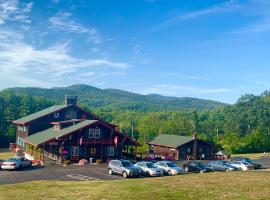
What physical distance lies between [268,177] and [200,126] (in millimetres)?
110271

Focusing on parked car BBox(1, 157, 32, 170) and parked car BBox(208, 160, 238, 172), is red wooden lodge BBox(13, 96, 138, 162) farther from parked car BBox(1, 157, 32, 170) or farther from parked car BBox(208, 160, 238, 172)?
parked car BBox(208, 160, 238, 172)

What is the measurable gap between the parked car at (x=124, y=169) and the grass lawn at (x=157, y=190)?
7859 millimetres

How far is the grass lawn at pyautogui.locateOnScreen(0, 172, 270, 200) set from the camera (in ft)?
77.3

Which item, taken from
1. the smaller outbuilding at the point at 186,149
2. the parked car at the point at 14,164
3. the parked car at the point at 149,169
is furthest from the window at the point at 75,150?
the smaller outbuilding at the point at 186,149

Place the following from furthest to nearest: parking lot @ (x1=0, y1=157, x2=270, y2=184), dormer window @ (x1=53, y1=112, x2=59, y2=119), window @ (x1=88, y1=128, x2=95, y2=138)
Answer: dormer window @ (x1=53, y1=112, x2=59, y2=119)
window @ (x1=88, y1=128, x2=95, y2=138)
parking lot @ (x1=0, y1=157, x2=270, y2=184)

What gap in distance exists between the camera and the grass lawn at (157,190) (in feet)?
77.3

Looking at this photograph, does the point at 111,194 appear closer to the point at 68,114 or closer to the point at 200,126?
the point at 68,114

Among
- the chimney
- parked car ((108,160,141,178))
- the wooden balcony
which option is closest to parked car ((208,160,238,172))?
parked car ((108,160,141,178))

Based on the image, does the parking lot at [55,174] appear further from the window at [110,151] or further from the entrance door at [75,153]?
the window at [110,151]

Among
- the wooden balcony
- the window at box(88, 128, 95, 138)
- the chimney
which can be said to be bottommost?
the wooden balcony

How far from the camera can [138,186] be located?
27.4m

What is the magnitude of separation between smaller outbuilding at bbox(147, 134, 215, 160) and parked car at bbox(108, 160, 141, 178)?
27.8 m

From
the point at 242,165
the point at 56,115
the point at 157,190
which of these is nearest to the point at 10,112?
the point at 56,115

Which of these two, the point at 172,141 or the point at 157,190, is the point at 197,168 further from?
the point at 172,141
